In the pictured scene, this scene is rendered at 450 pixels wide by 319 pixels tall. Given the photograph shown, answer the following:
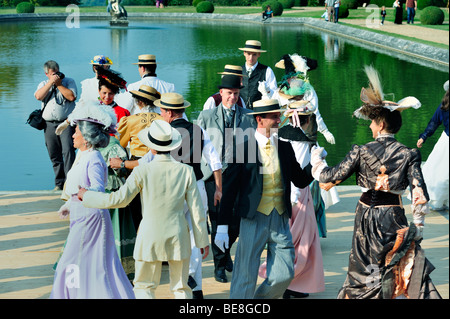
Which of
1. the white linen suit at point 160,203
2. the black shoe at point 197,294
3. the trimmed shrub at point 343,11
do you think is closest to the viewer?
the white linen suit at point 160,203

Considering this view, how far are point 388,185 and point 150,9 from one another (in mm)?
59152

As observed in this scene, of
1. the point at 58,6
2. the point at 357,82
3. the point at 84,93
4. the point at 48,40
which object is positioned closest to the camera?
the point at 84,93

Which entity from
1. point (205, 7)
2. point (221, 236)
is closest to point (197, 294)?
point (221, 236)

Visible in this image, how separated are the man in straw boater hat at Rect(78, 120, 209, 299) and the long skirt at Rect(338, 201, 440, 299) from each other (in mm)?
1242

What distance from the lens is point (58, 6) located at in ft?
221

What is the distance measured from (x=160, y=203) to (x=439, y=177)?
4.97 m

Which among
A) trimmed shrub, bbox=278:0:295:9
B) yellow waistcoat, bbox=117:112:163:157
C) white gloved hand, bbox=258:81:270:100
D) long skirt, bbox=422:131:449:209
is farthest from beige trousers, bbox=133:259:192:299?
trimmed shrub, bbox=278:0:295:9

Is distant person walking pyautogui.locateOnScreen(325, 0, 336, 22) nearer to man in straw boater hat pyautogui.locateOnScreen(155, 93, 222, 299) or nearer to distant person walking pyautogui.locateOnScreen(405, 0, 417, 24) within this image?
distant person walking pyautogui.locateOnScreen(405, 0, 417, 24)

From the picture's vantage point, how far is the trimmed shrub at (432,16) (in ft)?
127

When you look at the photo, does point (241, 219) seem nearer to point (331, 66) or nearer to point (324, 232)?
point (324, 232)

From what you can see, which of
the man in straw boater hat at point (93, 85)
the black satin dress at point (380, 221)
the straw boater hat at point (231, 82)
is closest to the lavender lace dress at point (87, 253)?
the black satin dress at point (380, 221)

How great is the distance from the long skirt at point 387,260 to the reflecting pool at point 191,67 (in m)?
1.05

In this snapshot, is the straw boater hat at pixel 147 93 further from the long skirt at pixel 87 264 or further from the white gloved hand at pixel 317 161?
the white gloved hand at pixel 317 161
